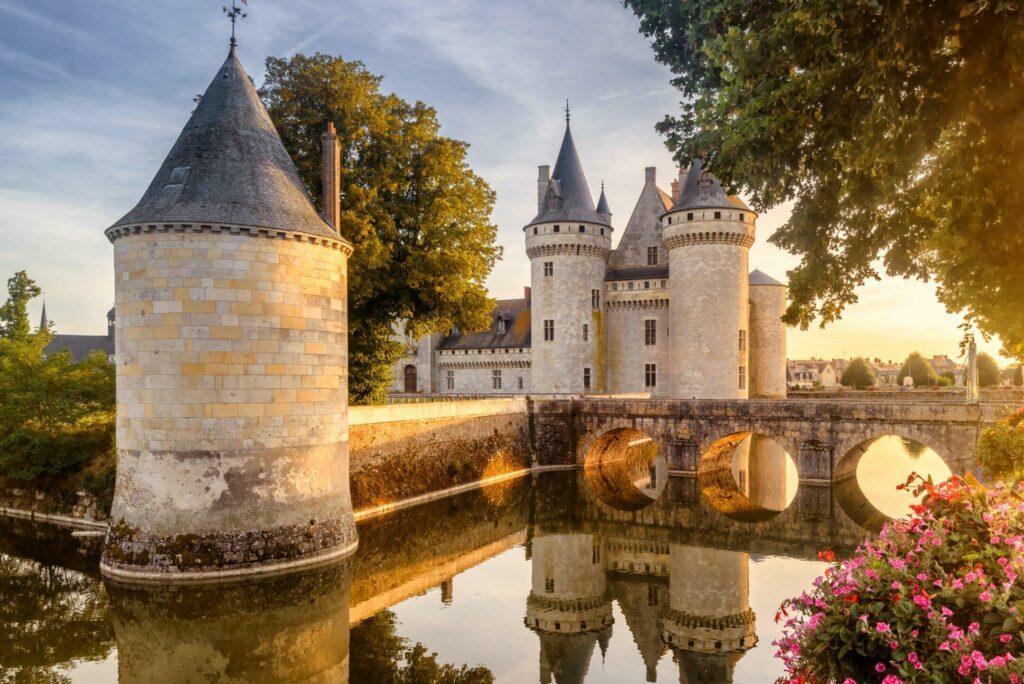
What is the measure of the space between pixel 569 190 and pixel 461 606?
25132 mm

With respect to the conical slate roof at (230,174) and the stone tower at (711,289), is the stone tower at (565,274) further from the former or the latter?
the conical slate roof at (230,174)

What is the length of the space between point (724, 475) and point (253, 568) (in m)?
18.0

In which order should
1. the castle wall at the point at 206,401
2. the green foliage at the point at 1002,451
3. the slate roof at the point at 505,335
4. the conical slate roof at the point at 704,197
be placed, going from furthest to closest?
the slate roof at the point at 505,335, the conical slate roof at the point at 704,197, the green foliage at the point at 1002,451, the castle wall at the point at 206,401

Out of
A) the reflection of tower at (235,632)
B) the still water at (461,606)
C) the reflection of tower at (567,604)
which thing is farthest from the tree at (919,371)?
the reflection of tower at (235,632)

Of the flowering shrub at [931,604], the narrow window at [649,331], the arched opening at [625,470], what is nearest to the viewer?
the flowering shrub at [931,604]

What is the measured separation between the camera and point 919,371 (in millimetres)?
58094

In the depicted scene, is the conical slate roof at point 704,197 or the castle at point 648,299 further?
the castle at point 648,299

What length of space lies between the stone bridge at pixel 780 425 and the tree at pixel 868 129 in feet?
43.1

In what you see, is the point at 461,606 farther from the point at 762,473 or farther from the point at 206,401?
the point at 762,473

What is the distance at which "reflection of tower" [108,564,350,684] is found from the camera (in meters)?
8.59

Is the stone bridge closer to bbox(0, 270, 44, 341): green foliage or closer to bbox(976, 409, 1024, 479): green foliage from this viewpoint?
bbox(976, 409, 1024, 479): green foliage

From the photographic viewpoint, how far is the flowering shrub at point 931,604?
3967 mm

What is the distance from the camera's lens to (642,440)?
3222 centimetres

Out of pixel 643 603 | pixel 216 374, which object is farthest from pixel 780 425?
pixel 216 374
